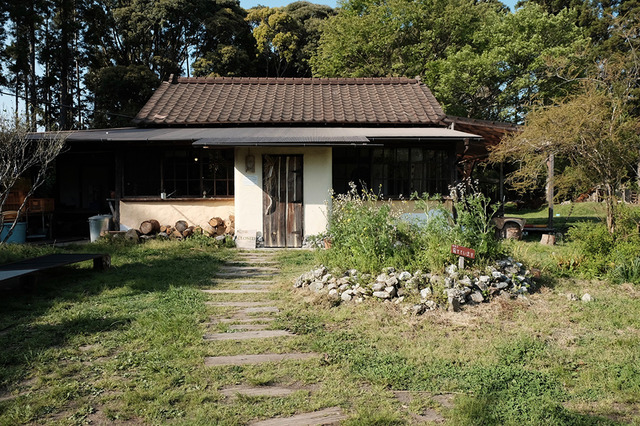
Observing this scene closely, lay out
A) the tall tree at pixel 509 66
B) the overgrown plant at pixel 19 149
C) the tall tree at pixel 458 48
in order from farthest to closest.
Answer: the tall tree at pixel 458 48, the tall tree at pixel 509 66, the overgrown plant at pixel 19 149

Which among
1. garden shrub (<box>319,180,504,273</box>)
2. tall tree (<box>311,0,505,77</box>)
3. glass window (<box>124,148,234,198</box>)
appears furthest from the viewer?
tall tree (<box>311,0,505,77</box>)

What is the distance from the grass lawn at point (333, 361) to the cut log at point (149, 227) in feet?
16.2

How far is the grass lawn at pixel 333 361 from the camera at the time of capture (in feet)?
9.20

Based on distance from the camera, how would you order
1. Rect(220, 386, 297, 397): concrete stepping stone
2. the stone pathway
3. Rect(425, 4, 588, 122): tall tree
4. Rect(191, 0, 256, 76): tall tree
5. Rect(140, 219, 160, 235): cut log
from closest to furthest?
the stone pathway, Rect(220, 386, 297, 397): concrete stepping stone, Rect(140, 219, 160, 235): cut log, Rect(425, 4, 588, 122): tall tree, Rect(191, 0, 256, 76): tall tree

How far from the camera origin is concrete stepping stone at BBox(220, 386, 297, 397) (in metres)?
3.03

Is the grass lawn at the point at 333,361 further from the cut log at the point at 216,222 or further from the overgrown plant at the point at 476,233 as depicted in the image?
the cut log at the point at 216,222

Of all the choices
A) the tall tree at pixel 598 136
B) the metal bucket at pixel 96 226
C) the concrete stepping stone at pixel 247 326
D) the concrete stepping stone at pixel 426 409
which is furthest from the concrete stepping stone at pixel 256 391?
the metal bucket at pixel 96 226

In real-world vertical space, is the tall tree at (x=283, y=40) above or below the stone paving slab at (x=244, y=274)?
above

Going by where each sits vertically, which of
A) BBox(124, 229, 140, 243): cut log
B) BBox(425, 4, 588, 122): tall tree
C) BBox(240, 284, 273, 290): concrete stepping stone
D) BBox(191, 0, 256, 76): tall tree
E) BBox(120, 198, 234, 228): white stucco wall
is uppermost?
BBox(191, 0, 256, 76): tall tree

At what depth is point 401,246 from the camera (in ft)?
18.9

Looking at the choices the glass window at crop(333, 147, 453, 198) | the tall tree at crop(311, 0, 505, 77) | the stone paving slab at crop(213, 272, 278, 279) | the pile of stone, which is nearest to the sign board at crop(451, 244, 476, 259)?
the pile of stone

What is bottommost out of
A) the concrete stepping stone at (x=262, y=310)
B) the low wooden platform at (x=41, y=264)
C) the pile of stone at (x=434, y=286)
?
the concrete stepping stone at (x=262, y=310)

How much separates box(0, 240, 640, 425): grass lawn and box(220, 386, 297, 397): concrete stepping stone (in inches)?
2.6

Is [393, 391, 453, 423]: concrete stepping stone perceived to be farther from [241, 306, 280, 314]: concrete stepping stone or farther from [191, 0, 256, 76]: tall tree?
[191, 0, 256, 76]: tall tree
